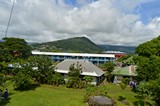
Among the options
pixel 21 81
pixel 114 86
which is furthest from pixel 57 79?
pixel 114 86

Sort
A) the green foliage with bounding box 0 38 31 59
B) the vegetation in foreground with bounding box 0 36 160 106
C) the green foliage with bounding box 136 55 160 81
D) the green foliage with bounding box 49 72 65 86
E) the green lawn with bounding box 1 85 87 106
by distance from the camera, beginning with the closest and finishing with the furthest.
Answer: the green lawn with bounding box 1 85 87 106 < the vegetation in foreground with bounding box 0 36 160 106 < the green foliage with bounding box 136 55 160 81 < the green foliage with bounding box 49 72 65 86 < the green foliage with bounding box 0 38 31 59

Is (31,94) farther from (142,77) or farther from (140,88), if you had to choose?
(142,77)

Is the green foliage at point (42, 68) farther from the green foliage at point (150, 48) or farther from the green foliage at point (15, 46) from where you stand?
the green foliage at point (15, 46)

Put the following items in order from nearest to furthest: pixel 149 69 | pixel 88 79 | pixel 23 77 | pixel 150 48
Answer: pixel 149 69
pixel 23 77
pixel 88 79
pixel 150 48

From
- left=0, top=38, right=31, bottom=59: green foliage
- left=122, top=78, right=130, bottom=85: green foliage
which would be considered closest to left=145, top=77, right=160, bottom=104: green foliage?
left=122, top=78, right=130, bottom=85: green foliage

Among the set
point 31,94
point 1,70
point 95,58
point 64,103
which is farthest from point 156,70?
point 95,58

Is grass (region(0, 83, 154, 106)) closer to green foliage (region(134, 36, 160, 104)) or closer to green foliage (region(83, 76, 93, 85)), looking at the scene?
green foliage (region(134, 36, 160, 104))

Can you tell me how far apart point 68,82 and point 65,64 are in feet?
21.8

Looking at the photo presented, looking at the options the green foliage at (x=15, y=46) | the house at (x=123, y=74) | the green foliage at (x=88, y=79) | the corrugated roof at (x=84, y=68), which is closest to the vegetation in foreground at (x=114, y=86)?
the green foliage at (x=88, y=79)

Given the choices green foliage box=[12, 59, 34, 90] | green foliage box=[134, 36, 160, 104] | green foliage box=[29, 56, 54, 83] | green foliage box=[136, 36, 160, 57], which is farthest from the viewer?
green foliage box=[29, 56, 54, 83]

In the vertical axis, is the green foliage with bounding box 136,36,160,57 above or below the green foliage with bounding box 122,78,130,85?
above

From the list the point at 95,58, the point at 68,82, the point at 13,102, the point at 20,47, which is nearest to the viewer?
the point at 13,102

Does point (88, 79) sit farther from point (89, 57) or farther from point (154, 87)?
point (89, 57)

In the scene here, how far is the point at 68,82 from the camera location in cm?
3142
